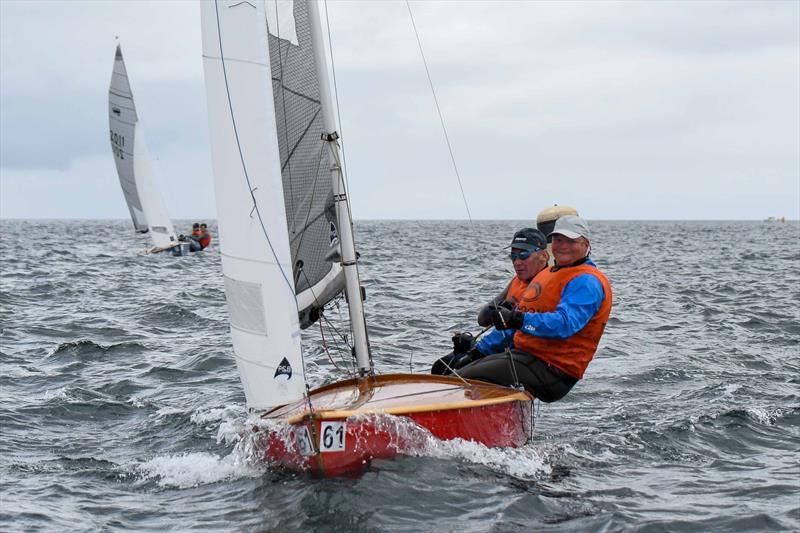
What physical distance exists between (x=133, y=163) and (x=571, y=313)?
23.6 metres

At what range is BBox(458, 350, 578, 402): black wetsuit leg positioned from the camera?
20.1 feet

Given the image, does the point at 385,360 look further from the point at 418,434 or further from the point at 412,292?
the point at 412,292

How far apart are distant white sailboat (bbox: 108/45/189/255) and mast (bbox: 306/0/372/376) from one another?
72.9ft

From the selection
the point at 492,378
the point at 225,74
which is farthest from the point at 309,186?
the point at 492,378

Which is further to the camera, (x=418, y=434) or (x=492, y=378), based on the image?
(x=492, y=378)

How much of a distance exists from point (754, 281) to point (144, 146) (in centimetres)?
1709

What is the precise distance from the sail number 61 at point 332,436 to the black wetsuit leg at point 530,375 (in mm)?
1325

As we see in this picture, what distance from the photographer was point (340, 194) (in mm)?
5945

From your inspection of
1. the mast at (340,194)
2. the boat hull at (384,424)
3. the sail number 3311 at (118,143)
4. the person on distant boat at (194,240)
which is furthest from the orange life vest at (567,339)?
the person on distant boat at (194,240)

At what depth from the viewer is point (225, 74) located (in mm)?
5281

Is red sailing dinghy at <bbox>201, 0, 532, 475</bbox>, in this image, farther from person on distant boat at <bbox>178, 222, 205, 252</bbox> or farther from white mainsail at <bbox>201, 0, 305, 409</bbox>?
person on distant boat at <bbox>178, 222, 205, 252</bbox>

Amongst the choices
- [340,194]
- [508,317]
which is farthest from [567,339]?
[340,194]

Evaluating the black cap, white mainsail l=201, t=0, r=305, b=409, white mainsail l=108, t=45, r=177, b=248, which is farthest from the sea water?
white mainsail l=108, t=45, r=177, b=248

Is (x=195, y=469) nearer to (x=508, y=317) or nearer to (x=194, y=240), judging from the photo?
(x=508, y=317)
